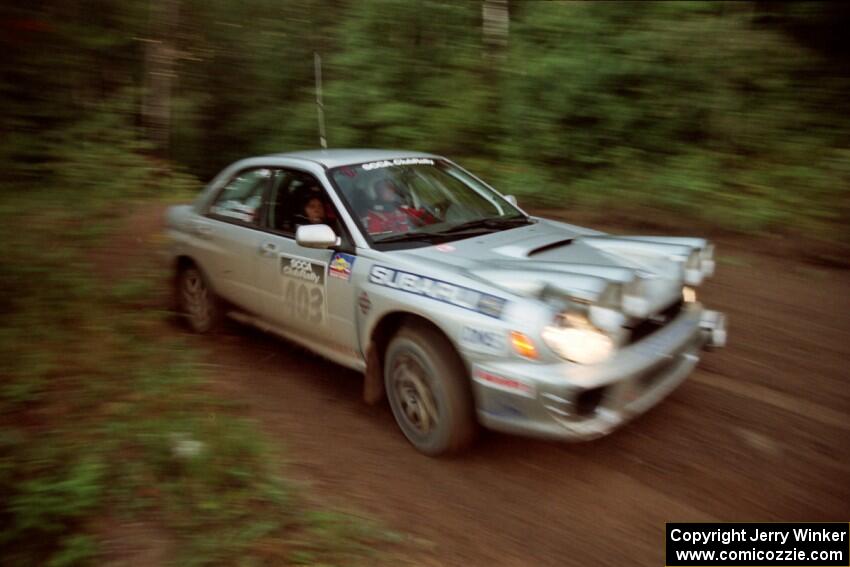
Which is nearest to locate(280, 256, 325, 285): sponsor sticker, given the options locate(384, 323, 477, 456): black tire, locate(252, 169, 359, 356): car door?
locate(252, 169, 359, 356): car door

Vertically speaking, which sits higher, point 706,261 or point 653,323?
point 706,261

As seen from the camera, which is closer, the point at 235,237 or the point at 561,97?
the point at 235,237

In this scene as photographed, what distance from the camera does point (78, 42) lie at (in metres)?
4.89

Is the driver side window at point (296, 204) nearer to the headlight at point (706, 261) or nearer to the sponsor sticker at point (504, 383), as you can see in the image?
Answer: the sponsor sticker at point (504, 383)

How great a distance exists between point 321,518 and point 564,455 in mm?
1472

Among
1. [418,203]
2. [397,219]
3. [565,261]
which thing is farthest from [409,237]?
[565,261]

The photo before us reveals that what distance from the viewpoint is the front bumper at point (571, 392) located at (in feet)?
10.7

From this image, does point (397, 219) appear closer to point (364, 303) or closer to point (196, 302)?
point (364, 303)

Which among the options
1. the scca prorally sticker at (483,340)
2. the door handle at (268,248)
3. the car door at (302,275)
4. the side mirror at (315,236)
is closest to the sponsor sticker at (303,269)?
the car door at (302,275)

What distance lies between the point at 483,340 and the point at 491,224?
144 cm

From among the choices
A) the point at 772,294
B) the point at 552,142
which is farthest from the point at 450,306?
the point at 552,142

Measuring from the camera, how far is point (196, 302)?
5.85m

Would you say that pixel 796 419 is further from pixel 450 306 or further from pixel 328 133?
pixel 328 133

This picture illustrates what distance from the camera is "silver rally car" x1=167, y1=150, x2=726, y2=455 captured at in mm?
3344
